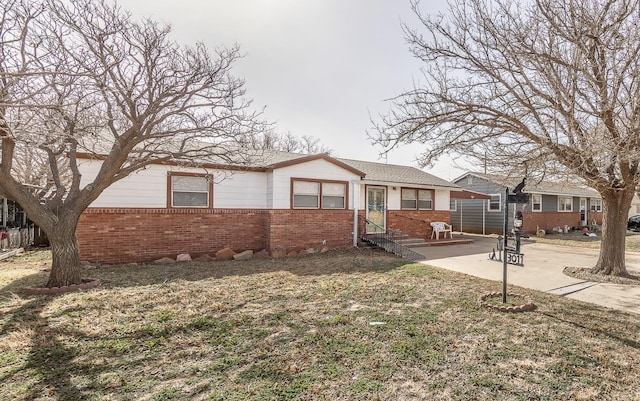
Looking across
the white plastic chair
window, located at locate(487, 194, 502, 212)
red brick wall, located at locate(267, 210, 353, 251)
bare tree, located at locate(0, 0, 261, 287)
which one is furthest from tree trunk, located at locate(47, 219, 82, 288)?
window, located at locate(487, 194, 502, 212)

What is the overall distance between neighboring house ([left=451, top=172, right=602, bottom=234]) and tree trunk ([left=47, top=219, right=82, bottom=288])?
788 inches

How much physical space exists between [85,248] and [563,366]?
37.0ft

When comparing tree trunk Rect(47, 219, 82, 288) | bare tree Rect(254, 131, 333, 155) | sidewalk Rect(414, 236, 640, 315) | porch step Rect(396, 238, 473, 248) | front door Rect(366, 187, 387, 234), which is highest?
bare tree Rect(254, 131, 333, 155)

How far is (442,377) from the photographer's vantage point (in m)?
3.43

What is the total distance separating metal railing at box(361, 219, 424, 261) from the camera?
11.8m

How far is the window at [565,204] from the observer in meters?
23.7

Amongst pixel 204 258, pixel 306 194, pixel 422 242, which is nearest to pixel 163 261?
pixel 204 258

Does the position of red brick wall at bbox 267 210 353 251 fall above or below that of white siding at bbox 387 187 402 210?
below

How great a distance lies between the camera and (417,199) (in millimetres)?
15680

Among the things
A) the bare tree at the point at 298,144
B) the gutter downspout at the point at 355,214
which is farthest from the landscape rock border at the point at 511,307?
the bare tree at the point at 298,144

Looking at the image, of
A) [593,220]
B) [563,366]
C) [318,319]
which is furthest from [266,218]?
[593,220]

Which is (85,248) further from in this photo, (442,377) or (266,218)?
(442,377)

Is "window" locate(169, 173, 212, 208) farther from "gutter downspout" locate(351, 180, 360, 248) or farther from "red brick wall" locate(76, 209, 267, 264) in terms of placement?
"gutter downspout" locate(351, 180, 360, 248)

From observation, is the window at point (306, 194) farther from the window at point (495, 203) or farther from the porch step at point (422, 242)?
the window at point (495, 203)
